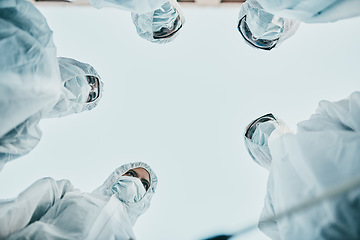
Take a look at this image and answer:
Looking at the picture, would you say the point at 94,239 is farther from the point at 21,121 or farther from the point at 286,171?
the point at 286,171

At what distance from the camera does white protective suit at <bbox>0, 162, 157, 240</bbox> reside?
0.75 m

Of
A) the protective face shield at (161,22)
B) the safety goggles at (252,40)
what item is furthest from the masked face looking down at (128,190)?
the safety goggles at (252,40)

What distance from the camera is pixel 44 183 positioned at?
0.93m

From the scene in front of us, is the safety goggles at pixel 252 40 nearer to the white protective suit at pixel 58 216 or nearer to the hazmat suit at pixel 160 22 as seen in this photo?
the hazmat suit at pixel 160 22

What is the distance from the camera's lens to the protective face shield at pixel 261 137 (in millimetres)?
1374

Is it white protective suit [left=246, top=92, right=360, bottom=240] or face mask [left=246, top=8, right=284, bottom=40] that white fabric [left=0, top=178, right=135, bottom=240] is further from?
face mask [left=246, top=8, right=284, bottom=40]

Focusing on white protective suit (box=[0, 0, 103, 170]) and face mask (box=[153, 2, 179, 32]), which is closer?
white protective suit (box=[0, 0, 103, 170])

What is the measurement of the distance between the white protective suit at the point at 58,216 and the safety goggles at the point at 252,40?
1.15 metres

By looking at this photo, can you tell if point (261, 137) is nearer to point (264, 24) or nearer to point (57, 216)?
point (264, 24)

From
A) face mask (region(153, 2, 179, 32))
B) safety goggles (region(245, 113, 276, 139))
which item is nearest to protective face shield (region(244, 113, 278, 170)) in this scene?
safety goggles (region(245, 113, 276, 139))

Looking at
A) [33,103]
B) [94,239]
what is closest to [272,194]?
[94,239]

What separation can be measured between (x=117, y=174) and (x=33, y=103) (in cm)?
97

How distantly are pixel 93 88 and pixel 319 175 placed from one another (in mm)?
1390

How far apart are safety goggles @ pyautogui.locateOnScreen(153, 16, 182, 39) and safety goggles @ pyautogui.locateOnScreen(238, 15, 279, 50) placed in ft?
1.20
